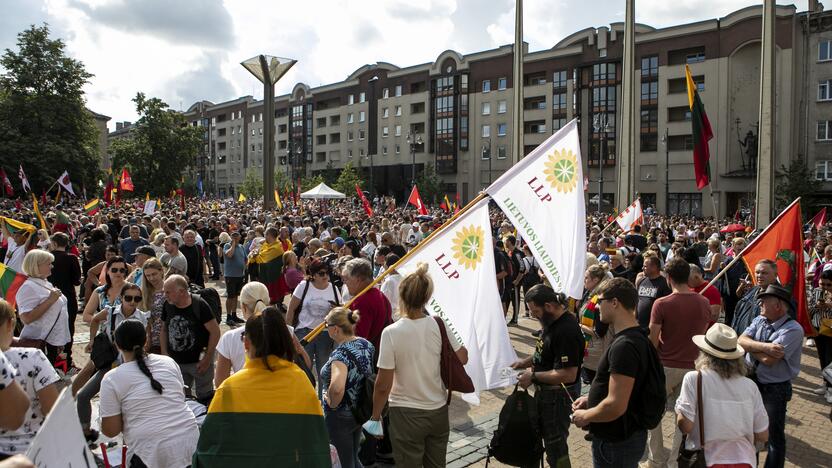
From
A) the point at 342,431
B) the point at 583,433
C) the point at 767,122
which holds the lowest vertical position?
the point at 583,433

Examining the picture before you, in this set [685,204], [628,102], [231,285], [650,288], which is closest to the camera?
[650,288]

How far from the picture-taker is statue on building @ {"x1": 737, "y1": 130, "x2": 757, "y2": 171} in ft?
154

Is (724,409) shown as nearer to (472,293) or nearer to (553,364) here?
(553,364)

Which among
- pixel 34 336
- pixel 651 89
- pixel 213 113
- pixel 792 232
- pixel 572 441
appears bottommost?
pixel 572 441

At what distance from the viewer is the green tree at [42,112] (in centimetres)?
4316

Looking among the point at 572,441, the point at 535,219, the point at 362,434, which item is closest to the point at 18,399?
the point at 362,434

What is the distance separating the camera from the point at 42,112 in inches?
1738

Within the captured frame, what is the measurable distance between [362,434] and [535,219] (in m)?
2.34

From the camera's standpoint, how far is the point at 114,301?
21.9 feet

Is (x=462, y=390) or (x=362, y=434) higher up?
(x=462, y=390)

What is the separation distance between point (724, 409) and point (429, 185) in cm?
5886

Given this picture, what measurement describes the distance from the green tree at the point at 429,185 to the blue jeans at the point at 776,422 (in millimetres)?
56918

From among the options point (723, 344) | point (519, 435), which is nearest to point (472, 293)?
point (519, 435)

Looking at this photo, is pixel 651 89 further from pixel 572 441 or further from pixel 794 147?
pixel 572 441
